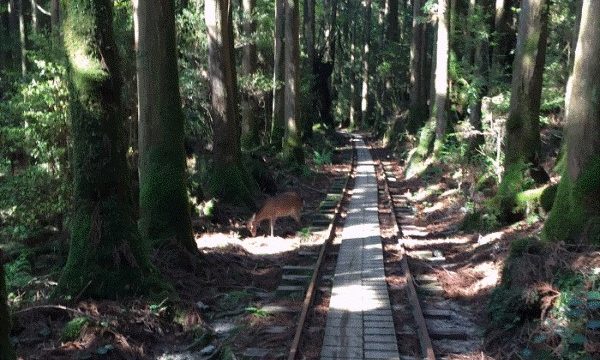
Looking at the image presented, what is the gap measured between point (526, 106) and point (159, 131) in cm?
728

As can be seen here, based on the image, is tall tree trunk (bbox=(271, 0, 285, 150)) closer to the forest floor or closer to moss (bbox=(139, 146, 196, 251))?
the forest floor

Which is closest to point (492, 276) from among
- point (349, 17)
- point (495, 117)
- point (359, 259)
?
point (359, 259)

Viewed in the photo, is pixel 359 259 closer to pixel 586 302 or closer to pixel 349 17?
pixel 586 302

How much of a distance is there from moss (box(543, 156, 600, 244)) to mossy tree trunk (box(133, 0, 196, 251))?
5.69m

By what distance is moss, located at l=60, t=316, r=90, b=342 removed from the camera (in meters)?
6.22

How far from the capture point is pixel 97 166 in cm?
689

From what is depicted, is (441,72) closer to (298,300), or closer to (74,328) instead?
(298,300)

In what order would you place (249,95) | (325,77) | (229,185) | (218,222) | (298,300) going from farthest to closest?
(325,77) → (249,95) → (229,185) → (218,222) → (298,300)

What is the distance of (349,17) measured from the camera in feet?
199

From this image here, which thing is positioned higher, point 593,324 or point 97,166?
point 97,166

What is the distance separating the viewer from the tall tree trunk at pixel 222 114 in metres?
14.2

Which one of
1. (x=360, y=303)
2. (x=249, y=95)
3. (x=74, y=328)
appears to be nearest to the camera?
(x=74, y=328)

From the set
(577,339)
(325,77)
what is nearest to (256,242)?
(577,339)

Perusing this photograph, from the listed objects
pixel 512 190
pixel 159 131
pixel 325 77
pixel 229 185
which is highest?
pixel 325 77
